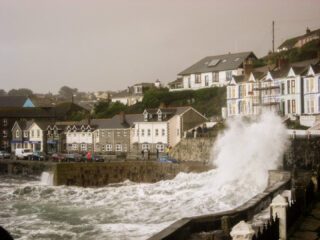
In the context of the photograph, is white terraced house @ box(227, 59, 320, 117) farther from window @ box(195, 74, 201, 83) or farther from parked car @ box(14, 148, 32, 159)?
parked car @ box(14, 148, 32, 159)

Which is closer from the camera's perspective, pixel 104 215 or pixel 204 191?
pixel 104 215

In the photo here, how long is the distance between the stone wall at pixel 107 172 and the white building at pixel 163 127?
22.9 ft

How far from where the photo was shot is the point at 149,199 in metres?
23.3

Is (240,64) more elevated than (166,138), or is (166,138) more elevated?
(240,64)

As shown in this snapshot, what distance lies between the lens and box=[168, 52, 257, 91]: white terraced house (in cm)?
4928

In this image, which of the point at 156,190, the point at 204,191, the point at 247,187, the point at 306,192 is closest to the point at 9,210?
the point at 156,190

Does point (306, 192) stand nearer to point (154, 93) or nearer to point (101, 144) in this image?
point (101, 144)

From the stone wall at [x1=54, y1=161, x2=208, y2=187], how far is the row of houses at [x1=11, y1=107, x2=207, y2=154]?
471 cm

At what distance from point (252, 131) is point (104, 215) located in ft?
36.4

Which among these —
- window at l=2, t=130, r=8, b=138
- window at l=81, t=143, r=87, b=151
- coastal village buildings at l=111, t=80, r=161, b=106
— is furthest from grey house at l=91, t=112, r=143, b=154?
window at l=2, t=130, r=8, b=138

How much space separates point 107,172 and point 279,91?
16752 millimetres

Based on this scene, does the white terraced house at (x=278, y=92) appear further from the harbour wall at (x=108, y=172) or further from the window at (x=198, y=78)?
the harbour wall at (x=108, y=172)

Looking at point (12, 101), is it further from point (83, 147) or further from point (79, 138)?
point (83, 147)

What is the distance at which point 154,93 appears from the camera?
52656 millimetres
